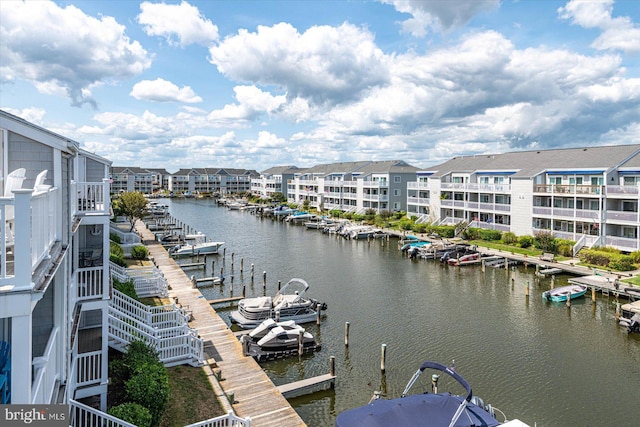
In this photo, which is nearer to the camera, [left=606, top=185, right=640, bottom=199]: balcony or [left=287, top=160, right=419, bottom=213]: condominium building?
[left=606, top=185, right=640, bottom=199]: balcony

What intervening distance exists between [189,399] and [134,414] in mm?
3156

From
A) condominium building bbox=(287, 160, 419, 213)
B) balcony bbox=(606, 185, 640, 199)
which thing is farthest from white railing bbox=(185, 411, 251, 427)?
condominium building bbox=(287, 160, 419, 213)

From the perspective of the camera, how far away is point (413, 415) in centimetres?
1230

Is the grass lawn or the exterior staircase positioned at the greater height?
the exterior staircase

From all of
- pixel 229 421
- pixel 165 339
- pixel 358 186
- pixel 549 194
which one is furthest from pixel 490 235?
pixel 229 421

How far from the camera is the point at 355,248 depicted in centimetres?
5347

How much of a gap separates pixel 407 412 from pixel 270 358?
10045 millimetres

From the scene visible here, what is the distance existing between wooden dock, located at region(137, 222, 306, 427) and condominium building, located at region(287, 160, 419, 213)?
54.2 meters

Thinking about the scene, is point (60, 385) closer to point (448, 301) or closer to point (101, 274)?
point (101, 274)

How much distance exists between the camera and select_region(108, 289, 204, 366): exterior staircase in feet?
50.8

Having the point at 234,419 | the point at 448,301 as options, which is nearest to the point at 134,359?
the point at 234,419

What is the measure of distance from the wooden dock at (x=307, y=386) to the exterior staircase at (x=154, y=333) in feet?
11.8

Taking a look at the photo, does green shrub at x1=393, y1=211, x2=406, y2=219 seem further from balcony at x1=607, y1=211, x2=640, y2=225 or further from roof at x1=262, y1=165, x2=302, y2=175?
roof at x1=262, y1=165, x2=302, y2=175

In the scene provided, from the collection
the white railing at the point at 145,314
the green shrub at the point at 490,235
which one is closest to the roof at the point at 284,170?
the green shrub at the point at 490,235
